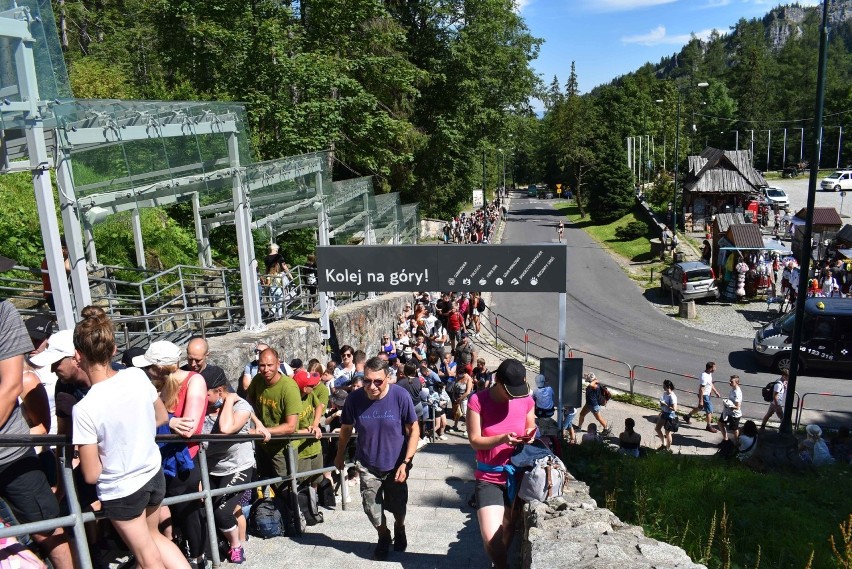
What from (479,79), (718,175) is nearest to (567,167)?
(718,175)

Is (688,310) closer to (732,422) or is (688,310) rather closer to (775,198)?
(732,422)

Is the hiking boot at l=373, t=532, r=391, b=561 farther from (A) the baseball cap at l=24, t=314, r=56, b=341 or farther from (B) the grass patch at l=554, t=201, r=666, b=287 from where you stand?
(B) the grass patch at l=554, t=201, r=666, b=287

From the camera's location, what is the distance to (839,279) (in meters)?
24.0

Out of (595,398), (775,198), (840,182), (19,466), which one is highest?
(19,466)

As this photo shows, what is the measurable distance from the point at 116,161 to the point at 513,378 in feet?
21.7

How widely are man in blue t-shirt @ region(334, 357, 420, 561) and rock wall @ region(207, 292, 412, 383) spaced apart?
4.50 metres

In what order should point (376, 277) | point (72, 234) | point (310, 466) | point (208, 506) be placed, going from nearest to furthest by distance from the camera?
1. point (208, 506)
2. point (310, 466)
3. point (72, 234)
4. point (376, 277)

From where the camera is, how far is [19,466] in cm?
342

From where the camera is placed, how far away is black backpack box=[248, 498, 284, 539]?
5891 mm

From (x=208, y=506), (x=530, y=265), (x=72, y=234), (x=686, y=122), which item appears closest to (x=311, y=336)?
(x=530, y=265)

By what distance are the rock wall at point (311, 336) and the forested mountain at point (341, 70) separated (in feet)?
23.3

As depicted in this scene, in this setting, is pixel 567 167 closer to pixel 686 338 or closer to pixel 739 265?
pixel 739 265

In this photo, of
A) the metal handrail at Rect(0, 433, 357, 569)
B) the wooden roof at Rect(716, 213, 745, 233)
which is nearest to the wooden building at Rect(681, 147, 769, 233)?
the wooden roof at Rect(716, 213, 745, 233)

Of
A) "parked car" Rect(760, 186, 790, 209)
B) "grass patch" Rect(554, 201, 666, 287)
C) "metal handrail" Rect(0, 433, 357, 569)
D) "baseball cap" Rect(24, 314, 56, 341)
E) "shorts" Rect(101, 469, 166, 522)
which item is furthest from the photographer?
"parked car" Rect(760, 186, 790, 209)
